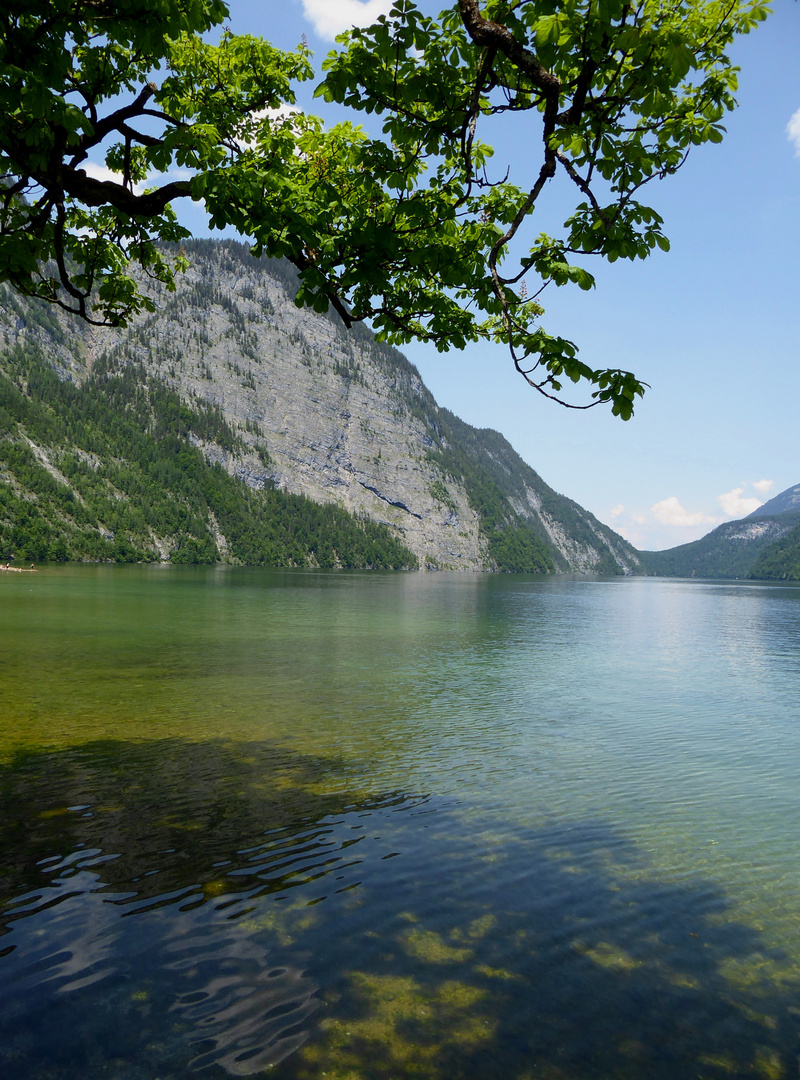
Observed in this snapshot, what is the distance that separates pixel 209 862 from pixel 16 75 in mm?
8645

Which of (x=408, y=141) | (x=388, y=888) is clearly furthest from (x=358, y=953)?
(x=408, y=141)

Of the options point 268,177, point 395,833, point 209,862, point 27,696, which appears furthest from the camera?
point 27,696

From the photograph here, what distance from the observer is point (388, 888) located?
26.0 feet

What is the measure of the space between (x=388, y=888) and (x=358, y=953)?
57.1 inches

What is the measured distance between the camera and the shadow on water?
5.20m

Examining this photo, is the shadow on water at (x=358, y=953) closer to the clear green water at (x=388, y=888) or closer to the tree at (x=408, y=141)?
the clear green water at (x=388, y=888)

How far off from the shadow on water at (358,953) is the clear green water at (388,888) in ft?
0.09

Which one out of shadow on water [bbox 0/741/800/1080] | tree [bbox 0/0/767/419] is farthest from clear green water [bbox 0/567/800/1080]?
tree [bbox 0/0/767/419]

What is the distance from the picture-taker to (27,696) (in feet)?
60.2

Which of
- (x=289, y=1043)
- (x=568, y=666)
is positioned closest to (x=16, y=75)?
(x=289, y=1043)

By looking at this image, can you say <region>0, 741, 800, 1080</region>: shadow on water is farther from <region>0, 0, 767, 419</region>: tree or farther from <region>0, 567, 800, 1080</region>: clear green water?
<region>0, 0, 767, 419</region>: tree

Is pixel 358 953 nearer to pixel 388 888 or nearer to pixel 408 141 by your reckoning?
pixel 388 888

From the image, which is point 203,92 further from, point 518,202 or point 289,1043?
point 289,1043

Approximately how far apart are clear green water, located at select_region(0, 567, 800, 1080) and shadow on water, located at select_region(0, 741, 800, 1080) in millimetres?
29
